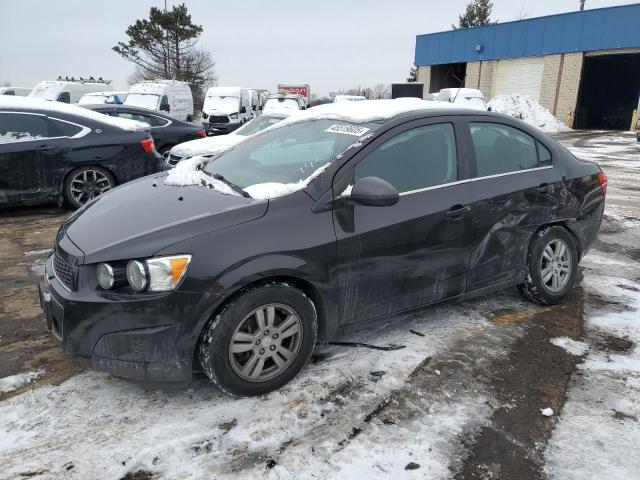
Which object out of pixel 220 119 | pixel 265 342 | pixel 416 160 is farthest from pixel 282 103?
pixel 265 342

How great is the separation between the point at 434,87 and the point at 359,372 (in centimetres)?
3797

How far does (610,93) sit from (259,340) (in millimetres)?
37786

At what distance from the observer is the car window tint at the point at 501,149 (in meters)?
3.70

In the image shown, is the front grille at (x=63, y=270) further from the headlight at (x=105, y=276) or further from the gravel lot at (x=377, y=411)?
the gravel lot at (x=377, y=411)

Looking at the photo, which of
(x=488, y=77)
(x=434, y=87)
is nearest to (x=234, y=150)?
(x=488, y=77)

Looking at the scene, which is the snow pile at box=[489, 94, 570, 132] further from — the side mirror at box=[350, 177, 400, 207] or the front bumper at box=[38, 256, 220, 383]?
the front bumper at box=[38, 256, 220, 383]

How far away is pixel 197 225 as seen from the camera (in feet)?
8.75

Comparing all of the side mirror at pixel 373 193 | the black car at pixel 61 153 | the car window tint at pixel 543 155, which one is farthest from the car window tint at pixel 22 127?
the car window tint at pixel 543 155

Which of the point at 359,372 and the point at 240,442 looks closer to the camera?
the point at 240,442

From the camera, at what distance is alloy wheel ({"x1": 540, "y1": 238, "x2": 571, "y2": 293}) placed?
13.5 ft

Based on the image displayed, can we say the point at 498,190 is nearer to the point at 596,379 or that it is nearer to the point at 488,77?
the point at 596,379

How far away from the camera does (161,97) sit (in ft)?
67.2

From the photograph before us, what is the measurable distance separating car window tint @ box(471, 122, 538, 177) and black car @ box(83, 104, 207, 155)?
813 centimetres

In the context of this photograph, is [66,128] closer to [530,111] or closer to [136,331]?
[136,331]
